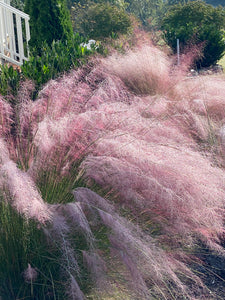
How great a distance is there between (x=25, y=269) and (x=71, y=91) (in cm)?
157

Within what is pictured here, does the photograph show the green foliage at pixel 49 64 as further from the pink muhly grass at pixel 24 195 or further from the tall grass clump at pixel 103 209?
the pink muhly grass at pixel 24 195

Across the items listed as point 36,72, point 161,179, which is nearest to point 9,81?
point 36,72

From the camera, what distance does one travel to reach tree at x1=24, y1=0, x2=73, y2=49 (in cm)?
800

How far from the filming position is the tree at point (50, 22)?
8000 millimetres

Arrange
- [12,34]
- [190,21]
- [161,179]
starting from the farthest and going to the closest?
[190,21]
[12,34]
[161,179]

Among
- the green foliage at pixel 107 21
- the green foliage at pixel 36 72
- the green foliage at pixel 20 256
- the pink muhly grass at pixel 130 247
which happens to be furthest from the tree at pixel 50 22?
the green foliage at pixel 107 21

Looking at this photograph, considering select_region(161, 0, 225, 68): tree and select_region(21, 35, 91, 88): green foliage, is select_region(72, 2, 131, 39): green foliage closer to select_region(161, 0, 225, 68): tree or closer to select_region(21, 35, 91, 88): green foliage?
select_region(161, 0, 225, 68): tree

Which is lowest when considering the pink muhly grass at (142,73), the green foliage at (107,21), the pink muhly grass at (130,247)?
the green foliage at (107,21)

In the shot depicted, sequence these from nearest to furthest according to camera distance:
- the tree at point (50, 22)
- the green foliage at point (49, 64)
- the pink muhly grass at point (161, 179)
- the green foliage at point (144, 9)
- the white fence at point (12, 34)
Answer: the pink muhly grass at point (161, 179) < the green foliage at point (49, 64) < the tree at point (50, 22) < the white fence at point (12, 34) < the green foliage at point (144, 9)

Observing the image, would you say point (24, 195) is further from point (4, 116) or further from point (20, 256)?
point (4, 116)

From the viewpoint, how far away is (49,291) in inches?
90.0

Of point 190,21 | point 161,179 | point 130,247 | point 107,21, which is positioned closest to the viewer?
point 130,247

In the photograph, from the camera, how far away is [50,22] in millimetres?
8078

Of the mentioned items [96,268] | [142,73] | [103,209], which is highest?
[103,209]
